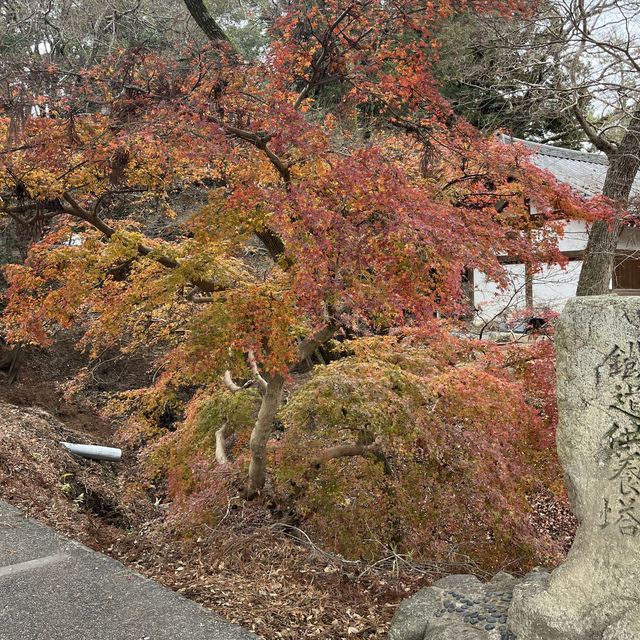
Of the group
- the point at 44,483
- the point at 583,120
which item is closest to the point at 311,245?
the point at 44,483

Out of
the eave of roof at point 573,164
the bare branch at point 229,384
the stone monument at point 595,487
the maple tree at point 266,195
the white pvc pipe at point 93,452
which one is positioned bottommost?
the white pvc pipe at point 93,452

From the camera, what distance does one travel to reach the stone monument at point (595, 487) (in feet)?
8.28

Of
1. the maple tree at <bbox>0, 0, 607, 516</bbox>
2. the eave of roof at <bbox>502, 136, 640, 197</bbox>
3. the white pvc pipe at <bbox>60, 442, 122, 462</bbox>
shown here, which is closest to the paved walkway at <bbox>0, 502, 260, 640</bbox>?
the maple tree at <bbox>0, 0, 607, 516</bbox>

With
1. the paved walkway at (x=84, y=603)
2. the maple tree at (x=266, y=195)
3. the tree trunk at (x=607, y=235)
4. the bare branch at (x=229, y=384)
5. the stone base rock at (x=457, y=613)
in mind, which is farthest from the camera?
the tree trunk at (x=607, y=235)

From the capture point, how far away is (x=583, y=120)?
8.60 meters

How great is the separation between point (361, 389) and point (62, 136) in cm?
353

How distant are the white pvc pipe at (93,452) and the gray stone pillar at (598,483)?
667cm

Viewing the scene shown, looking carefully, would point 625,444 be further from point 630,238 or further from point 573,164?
point 573,164

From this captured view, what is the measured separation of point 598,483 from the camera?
8.59ft

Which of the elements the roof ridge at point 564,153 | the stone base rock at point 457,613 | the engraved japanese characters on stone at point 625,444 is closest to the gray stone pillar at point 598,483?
the engraved japanese characters on stone at point 625,444

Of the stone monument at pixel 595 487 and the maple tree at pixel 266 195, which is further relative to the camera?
the maple tree at pixel 266 195

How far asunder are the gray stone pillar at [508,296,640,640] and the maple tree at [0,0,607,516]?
5.89 feet

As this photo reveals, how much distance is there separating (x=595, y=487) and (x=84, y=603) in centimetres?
288

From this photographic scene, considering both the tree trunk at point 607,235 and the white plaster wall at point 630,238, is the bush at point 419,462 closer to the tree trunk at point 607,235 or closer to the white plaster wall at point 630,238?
the tree trunk at point 607,235
